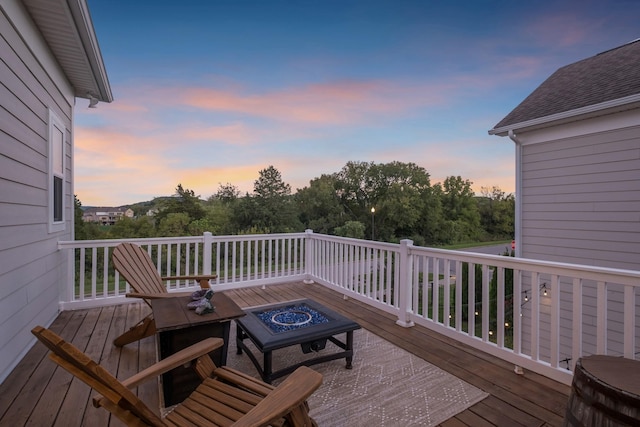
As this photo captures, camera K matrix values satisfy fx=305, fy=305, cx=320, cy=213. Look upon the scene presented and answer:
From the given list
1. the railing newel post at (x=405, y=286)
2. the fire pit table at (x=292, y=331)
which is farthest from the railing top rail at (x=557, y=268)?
the fire pit table at (x=292, y=331)

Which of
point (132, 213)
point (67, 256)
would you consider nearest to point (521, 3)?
point (67, 256)

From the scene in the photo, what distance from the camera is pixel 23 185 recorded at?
9.57ft

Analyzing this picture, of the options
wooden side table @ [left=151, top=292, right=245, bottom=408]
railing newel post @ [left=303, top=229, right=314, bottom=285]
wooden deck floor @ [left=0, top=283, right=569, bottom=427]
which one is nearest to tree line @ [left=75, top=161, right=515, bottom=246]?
railing newel post @ [left=303, top=229, right=314, bottom=285]

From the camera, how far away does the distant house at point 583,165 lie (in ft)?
13.1

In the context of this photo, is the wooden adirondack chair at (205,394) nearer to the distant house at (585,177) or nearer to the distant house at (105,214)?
the distant house at (585,177)

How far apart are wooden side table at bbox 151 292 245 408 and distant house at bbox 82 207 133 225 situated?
7393 mm

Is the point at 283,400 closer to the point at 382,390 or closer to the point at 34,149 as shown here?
the point at 382,390

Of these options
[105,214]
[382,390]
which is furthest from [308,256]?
[105,214]

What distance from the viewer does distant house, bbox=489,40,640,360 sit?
398 cm

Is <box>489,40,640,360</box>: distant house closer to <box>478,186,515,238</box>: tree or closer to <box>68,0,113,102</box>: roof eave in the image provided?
<box>68,0,113,102</box>: roof eave

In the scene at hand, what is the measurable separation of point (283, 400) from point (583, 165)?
5320 mm

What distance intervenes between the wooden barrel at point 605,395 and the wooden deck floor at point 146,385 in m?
0.90

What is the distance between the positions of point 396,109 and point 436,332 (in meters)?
6.64

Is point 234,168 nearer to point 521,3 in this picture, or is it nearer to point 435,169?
point 521,3
